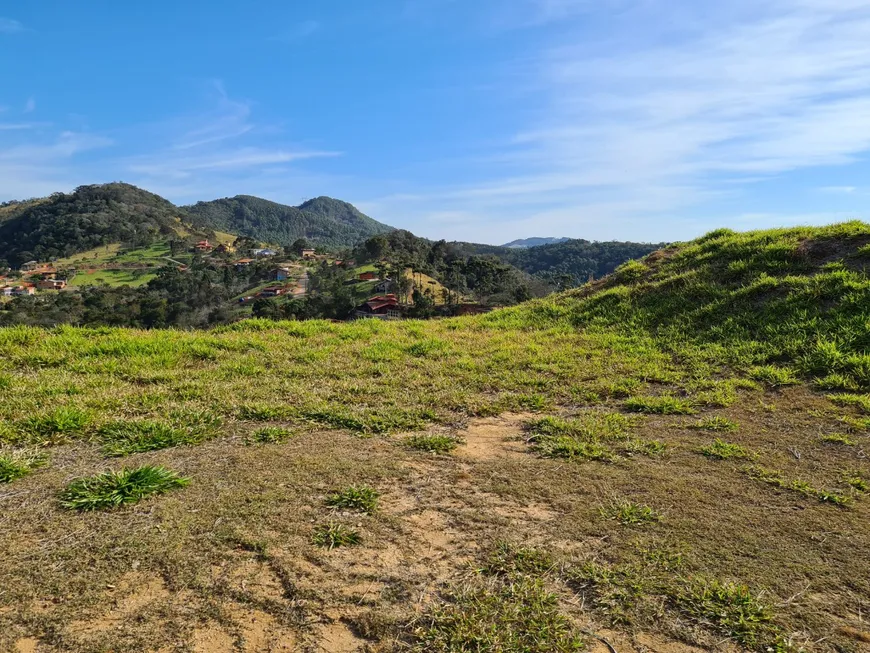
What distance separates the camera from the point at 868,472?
3346 millimetres

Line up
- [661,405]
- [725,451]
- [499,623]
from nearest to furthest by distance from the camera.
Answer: [499,623] < [725,451] < [661,405]

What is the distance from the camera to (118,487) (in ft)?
9.39

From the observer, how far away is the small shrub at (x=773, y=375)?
204 inches

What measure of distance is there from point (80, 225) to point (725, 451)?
132 m

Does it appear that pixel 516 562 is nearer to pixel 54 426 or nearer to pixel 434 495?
pixel 434 495

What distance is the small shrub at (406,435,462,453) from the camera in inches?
148

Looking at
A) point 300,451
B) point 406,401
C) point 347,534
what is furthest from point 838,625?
point 406,401

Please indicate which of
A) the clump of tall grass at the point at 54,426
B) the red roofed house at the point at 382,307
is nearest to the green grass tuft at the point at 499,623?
the clump of tall grass at the point at 54,426

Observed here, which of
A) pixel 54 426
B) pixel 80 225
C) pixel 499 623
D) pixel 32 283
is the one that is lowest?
pixel 499 623

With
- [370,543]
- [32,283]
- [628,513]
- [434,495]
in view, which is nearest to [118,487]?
[370,543]

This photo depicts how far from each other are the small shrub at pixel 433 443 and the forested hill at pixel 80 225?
12075cm

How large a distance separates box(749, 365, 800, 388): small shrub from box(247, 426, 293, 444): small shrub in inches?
198

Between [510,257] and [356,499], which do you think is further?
[510,257]

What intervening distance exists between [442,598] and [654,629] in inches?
36.0
